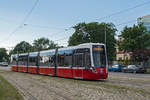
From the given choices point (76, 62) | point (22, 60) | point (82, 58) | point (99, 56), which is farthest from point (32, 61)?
point (99, 56)

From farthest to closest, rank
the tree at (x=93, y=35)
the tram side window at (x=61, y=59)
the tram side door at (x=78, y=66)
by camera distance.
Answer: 1. the tree at (x=93, y=35)
2. the tram side window at (x=61, y=59)
3. the tram side door at (x=78, y=66)

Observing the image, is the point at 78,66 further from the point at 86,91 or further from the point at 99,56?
the point at 86,91

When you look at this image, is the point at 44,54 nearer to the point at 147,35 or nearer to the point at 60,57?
the point at 60,57

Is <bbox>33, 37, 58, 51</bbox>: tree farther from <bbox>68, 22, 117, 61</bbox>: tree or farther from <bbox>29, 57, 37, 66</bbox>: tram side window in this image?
<bbox>29, 57, 37, 66</bbox>: tram side window

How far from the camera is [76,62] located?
17.3m

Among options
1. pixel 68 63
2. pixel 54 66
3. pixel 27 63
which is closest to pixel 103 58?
pixel 68 63

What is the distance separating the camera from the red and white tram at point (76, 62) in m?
15.9

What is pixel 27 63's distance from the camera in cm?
2852

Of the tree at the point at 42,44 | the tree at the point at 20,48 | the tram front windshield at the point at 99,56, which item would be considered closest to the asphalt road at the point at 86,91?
the tram front windshield at the point at 99,56

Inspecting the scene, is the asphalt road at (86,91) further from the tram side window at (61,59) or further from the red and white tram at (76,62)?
the tram side window at (61,59)

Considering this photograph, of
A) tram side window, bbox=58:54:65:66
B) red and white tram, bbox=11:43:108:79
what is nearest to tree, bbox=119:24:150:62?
red and white tram, bbox=11:43:108:79

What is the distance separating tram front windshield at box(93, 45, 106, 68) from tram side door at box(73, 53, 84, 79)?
3.83ft

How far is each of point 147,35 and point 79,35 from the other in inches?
797

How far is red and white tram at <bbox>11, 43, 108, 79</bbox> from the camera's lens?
15.9m
